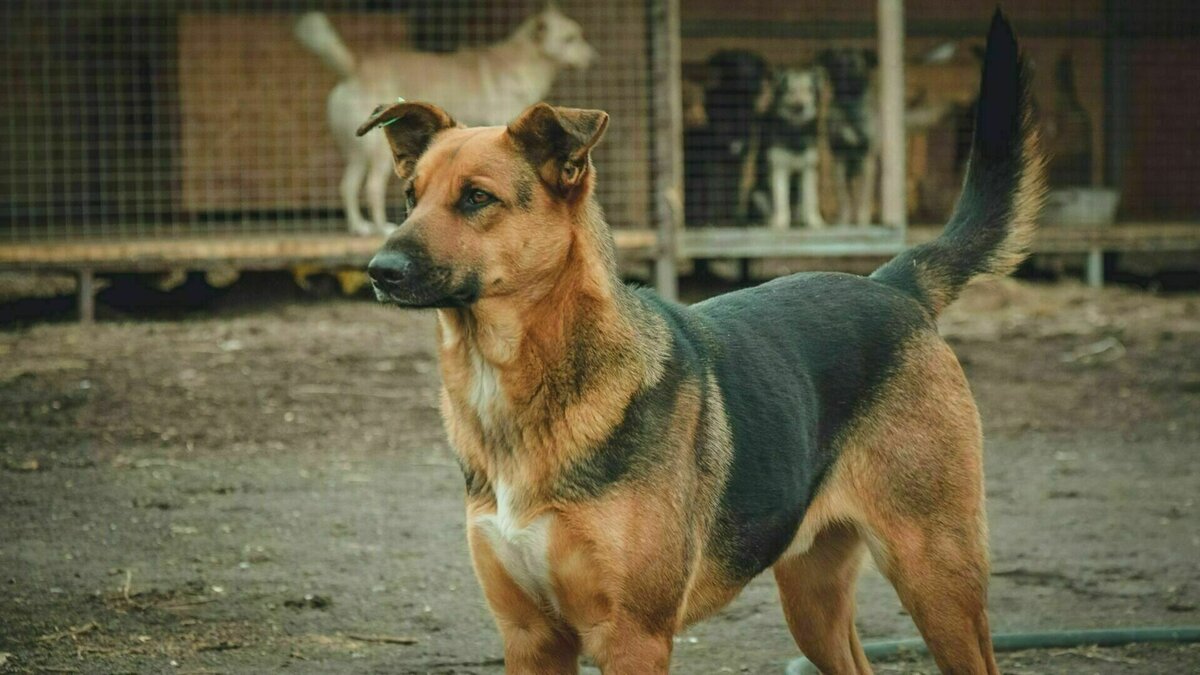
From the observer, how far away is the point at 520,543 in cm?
336

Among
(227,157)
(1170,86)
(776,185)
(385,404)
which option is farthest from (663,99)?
(1170,86)

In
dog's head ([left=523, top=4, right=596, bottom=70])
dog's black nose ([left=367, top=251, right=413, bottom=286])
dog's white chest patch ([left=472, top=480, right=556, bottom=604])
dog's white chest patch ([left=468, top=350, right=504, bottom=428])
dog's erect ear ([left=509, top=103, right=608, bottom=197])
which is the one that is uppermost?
dog's head ([left=523, top=4, right=596, bottom=70])

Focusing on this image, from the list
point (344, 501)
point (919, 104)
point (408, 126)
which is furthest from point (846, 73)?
point (408, 126)

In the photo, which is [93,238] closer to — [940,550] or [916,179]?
[916,179]

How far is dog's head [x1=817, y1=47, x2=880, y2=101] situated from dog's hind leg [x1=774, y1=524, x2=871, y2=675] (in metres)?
9.57

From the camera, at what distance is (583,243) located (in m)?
3.53

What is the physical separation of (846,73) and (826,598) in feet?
31.8

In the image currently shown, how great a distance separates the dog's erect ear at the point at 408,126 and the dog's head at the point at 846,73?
9742 mm

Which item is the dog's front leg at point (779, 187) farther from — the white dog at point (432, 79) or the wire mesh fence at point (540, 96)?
the white dog at point (432, 79)

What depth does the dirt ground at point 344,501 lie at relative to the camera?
4766mm

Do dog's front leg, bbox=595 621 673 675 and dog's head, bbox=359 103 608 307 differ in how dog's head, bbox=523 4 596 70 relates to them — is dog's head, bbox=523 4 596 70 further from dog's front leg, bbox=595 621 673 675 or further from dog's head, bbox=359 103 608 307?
dog's front leg, bbox=595 621 673 675

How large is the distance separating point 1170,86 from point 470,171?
1371 cm

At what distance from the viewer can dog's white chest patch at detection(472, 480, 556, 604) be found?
11.0ft

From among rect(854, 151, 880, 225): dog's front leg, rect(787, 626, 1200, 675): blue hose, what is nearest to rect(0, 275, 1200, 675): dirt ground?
rect(787, 626, 1200, 675): blue hose
